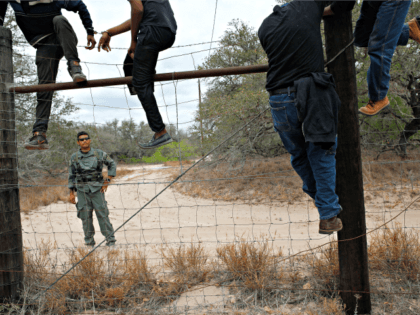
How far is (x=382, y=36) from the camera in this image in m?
2.20

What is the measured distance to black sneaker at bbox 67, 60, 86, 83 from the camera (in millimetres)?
2887

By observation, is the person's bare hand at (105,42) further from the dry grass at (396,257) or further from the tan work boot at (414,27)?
the dry grass at (396,257)

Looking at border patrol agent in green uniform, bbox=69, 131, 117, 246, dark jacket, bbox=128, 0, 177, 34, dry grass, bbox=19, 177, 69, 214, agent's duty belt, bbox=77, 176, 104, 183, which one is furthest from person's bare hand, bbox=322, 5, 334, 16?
dry grass, bbox=19, 177, 69, 214

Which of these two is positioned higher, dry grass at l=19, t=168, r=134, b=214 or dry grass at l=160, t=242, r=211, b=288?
dry grass at l=19, t=168, r=134, b=214

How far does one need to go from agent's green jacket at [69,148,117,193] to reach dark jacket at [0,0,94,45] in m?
2.18

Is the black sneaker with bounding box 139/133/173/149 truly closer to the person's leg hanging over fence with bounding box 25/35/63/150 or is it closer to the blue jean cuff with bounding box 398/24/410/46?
the person's leg hanging over fence with bounding box 25/35/63/150

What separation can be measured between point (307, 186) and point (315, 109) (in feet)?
2.32

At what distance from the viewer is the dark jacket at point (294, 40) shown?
6.82 ft

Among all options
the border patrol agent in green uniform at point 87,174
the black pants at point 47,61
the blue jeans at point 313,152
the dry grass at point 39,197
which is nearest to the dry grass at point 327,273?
the blue jeans at point 313,152

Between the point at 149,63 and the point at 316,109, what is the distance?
158 cm

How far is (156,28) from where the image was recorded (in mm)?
2645

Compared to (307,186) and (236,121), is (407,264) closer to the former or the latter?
(307,186)

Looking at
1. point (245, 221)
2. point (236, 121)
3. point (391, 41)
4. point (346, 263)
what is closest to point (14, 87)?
point (391, 41)

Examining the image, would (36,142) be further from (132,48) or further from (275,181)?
(275,181)
